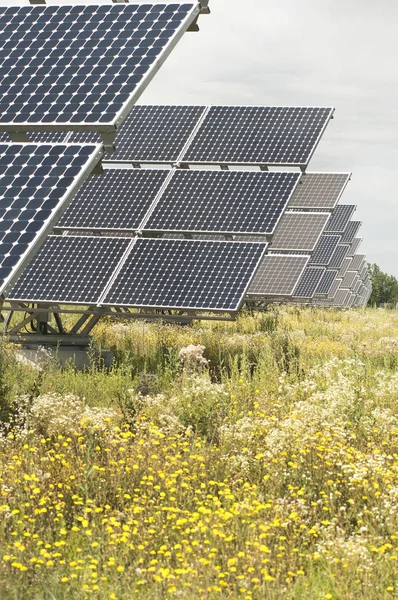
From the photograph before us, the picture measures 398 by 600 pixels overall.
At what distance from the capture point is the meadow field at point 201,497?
6.07 metres

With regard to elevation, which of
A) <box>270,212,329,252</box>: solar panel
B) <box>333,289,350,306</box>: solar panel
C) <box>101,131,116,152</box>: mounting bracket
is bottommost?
<box>101,131,116,152</box>: mounting bracket

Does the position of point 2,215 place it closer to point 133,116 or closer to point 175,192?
point 175,192

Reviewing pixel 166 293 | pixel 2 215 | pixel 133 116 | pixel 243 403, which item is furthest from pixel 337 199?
pixel 2 215

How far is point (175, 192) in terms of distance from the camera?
20344 millimetres

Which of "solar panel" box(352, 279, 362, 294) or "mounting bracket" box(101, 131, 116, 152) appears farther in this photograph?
"solar panel" box(352, 279, 362, 294)

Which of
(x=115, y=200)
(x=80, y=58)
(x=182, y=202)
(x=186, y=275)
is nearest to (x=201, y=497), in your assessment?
(x=80, y=58)

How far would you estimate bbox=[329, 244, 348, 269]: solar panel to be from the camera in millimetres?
53491

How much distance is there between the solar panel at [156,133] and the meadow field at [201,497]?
Answer: 449 inches

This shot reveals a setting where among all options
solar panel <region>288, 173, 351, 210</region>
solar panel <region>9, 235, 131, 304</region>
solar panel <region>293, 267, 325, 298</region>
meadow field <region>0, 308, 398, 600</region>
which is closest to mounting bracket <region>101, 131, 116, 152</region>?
meadow field <region>0, 308, 398, 600</region>

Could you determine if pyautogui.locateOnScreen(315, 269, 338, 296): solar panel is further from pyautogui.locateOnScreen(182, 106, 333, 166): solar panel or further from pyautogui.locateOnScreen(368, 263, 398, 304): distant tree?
pyautogui.locateOnScreen(368, 263, 398, 304): distant tree

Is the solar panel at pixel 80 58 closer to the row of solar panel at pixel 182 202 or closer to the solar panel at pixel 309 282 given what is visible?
the row of solar panel at pixel 182 202

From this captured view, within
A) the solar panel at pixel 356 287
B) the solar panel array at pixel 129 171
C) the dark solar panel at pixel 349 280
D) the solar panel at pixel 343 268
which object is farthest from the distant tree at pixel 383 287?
the solar panel array at pixel 129 171

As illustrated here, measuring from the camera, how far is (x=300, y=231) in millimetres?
37688

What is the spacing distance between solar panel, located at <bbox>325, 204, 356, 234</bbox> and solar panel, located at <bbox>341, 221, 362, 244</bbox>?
6.95 ft
